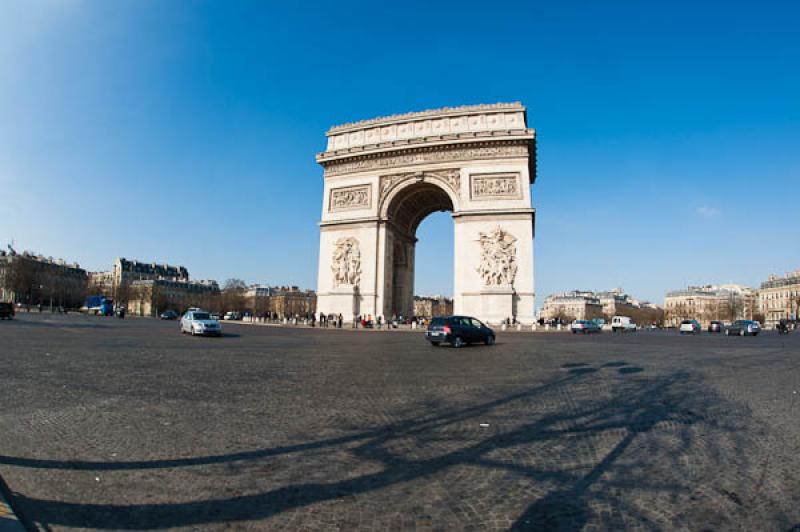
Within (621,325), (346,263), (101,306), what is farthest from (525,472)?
(101,306)

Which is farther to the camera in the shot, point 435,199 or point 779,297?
point 779,297

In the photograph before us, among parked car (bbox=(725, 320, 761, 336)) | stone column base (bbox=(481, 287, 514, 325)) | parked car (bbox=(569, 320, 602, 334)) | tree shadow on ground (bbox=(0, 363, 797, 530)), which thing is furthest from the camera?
parked car (bbox=(569, 320, 602, 334))

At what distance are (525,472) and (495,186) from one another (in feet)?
102

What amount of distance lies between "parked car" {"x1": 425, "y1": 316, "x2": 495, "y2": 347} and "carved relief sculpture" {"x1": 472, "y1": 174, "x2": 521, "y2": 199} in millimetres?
17234

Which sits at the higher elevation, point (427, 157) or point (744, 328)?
point (427, 157)

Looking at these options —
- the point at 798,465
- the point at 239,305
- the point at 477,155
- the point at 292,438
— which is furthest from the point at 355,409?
the point at 239,305

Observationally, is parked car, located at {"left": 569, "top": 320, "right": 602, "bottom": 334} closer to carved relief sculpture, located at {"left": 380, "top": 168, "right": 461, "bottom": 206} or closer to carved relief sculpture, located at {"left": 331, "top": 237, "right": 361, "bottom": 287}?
carved relief sculpture, located at {"left": 380, "top": 168, "right": 461, "bottom": 206}

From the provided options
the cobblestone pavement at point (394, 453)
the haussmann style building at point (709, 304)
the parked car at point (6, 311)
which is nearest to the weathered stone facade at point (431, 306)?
the haussmann style building at point (709, 304)

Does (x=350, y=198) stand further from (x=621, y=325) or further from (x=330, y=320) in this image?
(x=621, y=325)

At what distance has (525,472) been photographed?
356 cm

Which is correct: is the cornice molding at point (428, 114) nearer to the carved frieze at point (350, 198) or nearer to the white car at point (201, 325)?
the carved frieze at point (350, 198)

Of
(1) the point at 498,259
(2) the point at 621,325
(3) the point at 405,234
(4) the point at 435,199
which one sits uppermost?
(4) the point at 435,199

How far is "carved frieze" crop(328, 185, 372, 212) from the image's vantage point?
36.2 m

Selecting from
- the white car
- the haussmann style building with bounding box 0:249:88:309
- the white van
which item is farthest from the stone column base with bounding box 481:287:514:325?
the haussmann style building with bounding box 0:249:88:309
